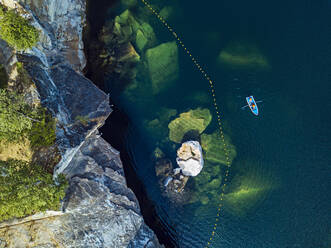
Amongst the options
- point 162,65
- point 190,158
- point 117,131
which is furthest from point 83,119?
point 190,158

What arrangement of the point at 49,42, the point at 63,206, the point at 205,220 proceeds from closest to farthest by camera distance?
the point at 63,206, the point at 49,42, the point at 205,220

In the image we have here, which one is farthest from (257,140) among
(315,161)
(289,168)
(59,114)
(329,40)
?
(59,114)

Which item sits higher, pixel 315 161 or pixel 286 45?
pixel 286 45

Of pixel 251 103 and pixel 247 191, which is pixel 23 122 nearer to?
pixel 251 103

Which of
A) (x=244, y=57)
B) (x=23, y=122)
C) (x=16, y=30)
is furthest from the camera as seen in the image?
(x=244, y=57)

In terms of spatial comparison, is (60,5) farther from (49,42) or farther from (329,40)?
(329,40)

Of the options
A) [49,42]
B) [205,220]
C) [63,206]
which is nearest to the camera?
[63,206]

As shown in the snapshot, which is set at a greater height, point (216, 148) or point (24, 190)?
point (24, 190)
